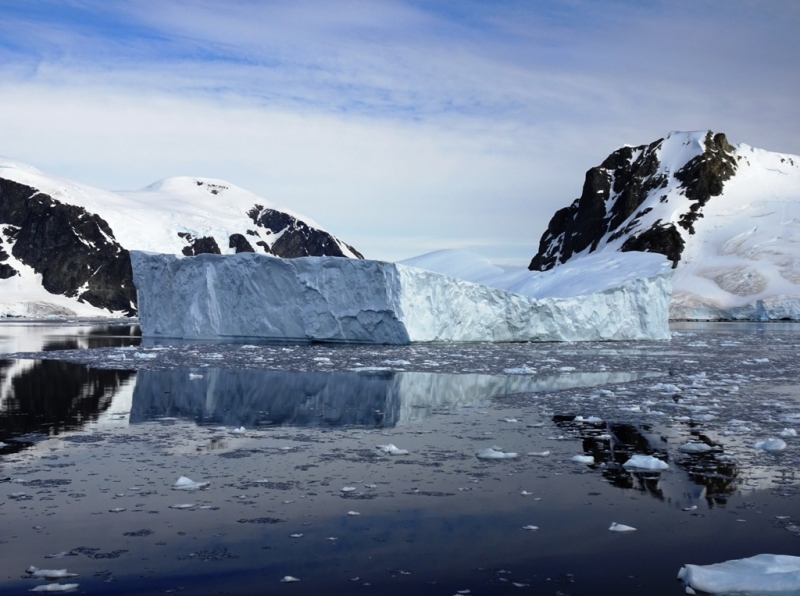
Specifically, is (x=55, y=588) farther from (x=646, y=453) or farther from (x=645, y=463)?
(x=646, y=453)

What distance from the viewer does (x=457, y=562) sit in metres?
4.07

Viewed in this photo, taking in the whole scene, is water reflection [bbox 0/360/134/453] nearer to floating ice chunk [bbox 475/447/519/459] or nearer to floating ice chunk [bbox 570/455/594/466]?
floating ice chunk [bbox 475/447/519/459]

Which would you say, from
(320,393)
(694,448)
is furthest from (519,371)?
(694,448)

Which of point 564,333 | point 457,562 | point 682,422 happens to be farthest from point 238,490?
point 564,333

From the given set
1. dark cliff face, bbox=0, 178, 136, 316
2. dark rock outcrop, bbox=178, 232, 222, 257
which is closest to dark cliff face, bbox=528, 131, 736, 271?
dark rock outcrop, bbox=178, 232, 222, 257

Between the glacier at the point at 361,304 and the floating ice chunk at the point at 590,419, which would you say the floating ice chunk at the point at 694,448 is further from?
the glacier at the point at 361,304

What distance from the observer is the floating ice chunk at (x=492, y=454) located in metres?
6.63

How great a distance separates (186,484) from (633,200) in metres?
105

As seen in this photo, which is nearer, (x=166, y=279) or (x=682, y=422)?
(x=682, y=422)

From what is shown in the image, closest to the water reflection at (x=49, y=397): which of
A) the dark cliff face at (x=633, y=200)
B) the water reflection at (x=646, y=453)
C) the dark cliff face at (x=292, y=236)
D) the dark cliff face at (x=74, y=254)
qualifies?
the water reflection at (x=646, y=453)

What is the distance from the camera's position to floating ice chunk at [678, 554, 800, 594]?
11.9ft

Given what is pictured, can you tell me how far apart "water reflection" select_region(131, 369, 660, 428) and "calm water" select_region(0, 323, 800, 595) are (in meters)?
0.08

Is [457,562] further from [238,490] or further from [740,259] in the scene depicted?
[740,259]

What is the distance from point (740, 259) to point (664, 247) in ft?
37.8
